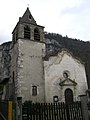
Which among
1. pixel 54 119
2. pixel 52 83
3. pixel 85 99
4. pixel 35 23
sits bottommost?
pixel 54 119

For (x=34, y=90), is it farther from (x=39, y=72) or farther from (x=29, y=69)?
(x=29, y=69)

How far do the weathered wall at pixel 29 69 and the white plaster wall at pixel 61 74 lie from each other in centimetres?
76

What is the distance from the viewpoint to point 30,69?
19.7 metres

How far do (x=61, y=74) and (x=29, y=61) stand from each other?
4.60 metres

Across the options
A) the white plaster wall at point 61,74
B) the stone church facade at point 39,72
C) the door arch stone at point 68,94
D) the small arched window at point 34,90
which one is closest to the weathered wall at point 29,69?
the stone church facade at point 39,72

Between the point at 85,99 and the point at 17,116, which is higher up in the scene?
the point at 85,99

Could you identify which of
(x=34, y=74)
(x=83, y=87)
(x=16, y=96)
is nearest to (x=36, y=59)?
(x=34, y=74)

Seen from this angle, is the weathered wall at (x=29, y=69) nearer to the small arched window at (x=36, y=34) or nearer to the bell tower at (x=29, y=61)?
the bell tower at (x=29, y=61)

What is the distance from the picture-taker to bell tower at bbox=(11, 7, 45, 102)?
61.3 ft

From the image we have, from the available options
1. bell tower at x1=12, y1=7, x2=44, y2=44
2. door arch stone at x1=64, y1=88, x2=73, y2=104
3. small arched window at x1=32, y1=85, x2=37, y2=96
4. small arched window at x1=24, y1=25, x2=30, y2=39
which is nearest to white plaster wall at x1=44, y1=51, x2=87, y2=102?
door arch stone at x1=64, y1=88, x2=73, y2=104

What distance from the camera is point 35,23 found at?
2303 cm

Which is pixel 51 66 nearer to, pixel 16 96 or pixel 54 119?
pixel 16 96

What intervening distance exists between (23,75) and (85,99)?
11205 mm

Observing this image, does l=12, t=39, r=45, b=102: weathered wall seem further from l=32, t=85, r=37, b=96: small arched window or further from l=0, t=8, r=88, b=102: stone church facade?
l=32, t=85, r=37, b=96: small arched window
